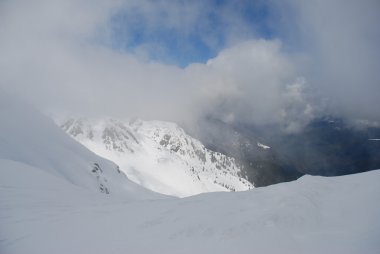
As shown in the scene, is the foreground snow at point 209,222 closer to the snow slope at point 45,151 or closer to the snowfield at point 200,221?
the snowfield at point 200,221

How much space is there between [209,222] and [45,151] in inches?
1714

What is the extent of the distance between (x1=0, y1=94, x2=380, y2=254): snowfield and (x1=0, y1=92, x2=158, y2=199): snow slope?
77.3 ft

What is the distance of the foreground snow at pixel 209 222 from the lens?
8906 mm

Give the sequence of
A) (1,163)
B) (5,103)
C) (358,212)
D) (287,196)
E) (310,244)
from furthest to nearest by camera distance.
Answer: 1. (5,103)
2. (1,163)
3. (287,196)
4. (358,212)
5. (310,244)

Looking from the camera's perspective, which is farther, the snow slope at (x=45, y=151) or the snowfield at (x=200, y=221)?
the snow slope at (x=45, y=151)

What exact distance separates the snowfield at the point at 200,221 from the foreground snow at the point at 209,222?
0.10 ft

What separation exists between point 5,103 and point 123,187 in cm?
3057

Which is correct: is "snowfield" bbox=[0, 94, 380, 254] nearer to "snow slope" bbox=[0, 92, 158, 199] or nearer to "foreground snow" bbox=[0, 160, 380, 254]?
"foreground snow" bbox=[0, 160, 380, 254]

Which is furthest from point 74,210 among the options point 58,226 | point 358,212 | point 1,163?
point 358,212

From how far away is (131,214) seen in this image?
12961 millimetres

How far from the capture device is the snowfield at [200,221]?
894cm

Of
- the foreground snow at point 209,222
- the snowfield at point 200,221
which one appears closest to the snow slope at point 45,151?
the snowfield at point 200,221

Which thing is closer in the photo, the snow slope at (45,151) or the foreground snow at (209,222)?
the foreground snow at (209,222)

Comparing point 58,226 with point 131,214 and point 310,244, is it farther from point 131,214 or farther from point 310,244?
point 310,244
